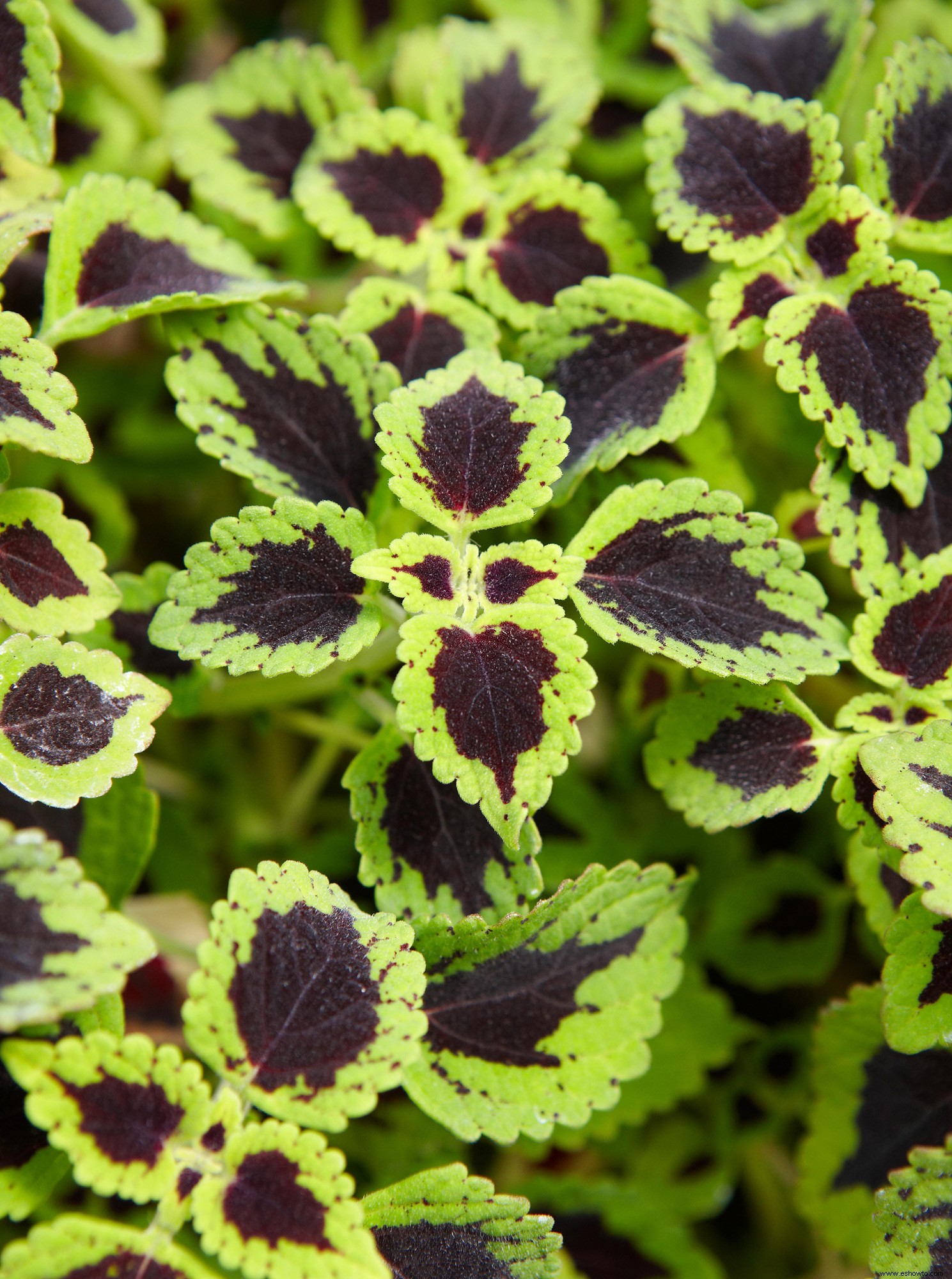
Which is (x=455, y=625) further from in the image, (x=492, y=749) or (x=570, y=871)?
(x=570, y=871)

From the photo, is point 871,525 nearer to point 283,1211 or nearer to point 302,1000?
point 302,1000

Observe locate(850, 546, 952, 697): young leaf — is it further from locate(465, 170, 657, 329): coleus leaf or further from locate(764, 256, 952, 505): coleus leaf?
locate(465, 170, 657, 329): coleus leaf

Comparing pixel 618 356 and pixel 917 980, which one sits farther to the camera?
pixel 618 356

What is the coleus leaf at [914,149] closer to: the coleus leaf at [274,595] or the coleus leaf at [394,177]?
the coleus leaf at [394,177]

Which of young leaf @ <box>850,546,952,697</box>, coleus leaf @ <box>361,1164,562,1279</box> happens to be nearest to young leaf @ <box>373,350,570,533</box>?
young leaf @ <box>850,546,952,697</box>

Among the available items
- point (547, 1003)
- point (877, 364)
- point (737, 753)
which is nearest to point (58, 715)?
point (547, 1003)

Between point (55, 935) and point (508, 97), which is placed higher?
point (508, 97)
